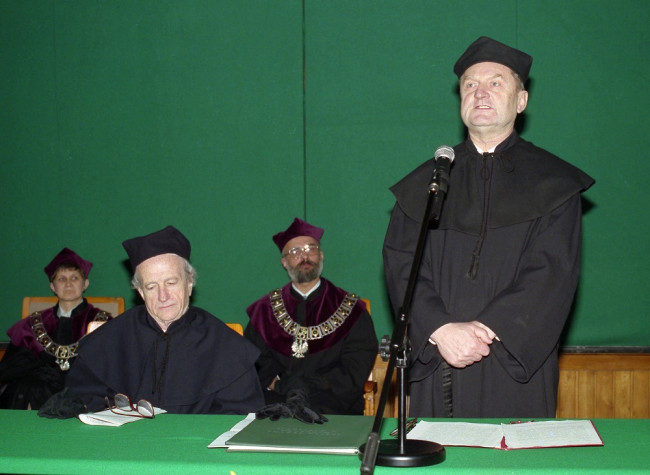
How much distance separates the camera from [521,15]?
6125mm

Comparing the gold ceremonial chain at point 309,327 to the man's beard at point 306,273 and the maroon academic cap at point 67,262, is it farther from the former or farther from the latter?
the maroon academic cap at point 67,262

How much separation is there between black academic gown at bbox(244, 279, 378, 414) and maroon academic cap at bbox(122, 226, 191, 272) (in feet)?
5.97

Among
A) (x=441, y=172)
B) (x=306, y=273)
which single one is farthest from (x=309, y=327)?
(x=441, y=172)

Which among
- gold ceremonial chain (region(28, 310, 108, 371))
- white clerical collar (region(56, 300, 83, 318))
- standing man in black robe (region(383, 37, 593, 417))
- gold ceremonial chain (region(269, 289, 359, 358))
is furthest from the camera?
white clerical collar (region(56, 300, 83, 318))

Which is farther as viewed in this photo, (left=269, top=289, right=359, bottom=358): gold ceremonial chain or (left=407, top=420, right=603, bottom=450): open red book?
(left=269, top=289, right=359, bottom=358): gold ceremonial chain

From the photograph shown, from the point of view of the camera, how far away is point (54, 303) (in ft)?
20.9

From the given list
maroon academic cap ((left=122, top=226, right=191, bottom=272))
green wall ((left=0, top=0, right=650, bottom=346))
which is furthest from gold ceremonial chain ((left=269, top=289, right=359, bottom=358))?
maroon academic cap ((left=122, top=226, right=191, bottom=272))

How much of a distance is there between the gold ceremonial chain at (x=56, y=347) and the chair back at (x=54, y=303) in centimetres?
22

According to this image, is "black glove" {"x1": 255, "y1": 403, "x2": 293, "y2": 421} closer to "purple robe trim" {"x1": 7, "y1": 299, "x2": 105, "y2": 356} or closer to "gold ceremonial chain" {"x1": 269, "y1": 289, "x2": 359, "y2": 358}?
"gold ceremonial chain" {"x1": 269, "y1": 289, "x2": 359, "y2": 358}

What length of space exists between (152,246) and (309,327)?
2.25 meters

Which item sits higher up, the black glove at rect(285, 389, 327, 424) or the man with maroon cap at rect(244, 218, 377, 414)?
the black glove at rect(285, 389, 327, 424)

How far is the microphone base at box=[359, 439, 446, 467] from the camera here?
1.88 meters

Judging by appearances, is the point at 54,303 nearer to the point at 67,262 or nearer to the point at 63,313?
the point at 63,313

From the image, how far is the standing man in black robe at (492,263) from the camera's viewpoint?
9.34 feet
